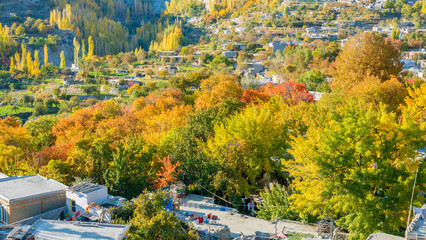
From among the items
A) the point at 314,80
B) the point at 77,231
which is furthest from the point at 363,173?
the point at 314,80

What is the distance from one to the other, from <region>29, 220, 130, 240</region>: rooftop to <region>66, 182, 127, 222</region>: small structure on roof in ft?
7.72

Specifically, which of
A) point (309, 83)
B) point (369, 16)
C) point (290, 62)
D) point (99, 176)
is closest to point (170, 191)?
point (99, 176)

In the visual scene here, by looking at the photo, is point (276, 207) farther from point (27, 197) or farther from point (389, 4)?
point (389, 4)

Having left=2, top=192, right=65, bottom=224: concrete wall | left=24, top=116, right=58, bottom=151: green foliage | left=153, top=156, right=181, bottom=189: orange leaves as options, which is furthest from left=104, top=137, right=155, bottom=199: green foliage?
left=24, top=116, right=58, bottom=151: green foliage

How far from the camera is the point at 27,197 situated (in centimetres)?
1656

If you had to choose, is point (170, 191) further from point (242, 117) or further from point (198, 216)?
point (242, 117)

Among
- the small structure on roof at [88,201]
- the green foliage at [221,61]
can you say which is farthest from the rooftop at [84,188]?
the green foliage at [221,61]

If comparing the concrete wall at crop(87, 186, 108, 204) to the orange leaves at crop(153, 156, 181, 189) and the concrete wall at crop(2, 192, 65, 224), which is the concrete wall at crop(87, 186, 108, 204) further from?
the orange leaves at crop(153, 156, 181, 189)

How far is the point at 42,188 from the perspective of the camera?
17.7 m

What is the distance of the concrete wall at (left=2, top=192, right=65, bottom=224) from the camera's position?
1625 centimetres

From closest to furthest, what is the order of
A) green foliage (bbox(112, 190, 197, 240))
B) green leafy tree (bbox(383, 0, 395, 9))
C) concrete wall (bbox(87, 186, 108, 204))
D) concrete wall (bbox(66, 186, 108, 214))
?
green foliage (bbox(112, 190, 197, 240)), concrete wall (bbox(66, 186, 108, 214)), concrete wall (bbox(87, 186, 108, 204)), green leafy tree (bbox(383, 0, 395, 9))

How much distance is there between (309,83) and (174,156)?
96.4 feet

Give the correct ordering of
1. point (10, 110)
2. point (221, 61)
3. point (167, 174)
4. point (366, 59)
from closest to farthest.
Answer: point (167, 174) < point (366, 59) < point (10, 110) < point (221, 61)

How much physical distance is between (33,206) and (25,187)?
1.28 meters
